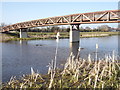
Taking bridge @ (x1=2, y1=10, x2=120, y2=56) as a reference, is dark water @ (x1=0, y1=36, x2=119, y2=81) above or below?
below

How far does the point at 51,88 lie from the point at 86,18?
37289 mm

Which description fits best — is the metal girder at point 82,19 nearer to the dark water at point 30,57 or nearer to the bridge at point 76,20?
the bridge at point 76,20

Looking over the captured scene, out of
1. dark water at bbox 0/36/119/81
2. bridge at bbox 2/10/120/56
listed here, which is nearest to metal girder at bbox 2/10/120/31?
bridge at bbox 2/10/120/56

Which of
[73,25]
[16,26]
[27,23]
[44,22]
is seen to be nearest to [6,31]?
[16,26]

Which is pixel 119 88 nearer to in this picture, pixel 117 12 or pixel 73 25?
pixel 117 12

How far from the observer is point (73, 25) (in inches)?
2101

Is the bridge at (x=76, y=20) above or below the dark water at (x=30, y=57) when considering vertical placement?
above

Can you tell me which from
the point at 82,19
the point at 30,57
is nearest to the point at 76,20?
the point at 82,19

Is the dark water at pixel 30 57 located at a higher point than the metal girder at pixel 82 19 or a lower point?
lower

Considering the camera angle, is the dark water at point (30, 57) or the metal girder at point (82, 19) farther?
the metal girder at point (82, 19)

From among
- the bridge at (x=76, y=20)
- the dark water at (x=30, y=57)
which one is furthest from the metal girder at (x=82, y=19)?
the dark water at (x=30, y=57)

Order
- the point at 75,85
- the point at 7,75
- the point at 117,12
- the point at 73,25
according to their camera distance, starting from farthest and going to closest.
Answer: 1. the point at 73,25
2. the point at 117,12
3. the point at 7,75
4. the point at 75,85

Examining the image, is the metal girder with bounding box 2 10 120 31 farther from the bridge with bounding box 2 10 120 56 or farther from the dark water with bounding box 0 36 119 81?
the dark water with bounding box 0 36 119 81

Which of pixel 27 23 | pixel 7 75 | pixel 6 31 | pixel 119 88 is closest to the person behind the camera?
pixel 119 88
